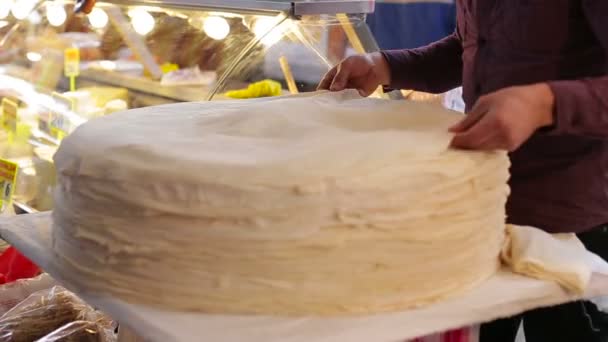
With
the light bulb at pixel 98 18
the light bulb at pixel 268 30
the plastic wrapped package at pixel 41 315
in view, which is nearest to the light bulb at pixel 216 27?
the light bulb at pixel 268 30

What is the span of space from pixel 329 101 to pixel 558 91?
390 millimetres

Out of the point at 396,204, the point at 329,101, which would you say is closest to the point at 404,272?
the point at 396,204

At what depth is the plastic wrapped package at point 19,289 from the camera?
159 centimetres

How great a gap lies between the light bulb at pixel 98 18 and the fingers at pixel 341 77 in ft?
4.22

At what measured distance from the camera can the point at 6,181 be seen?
1941 mm

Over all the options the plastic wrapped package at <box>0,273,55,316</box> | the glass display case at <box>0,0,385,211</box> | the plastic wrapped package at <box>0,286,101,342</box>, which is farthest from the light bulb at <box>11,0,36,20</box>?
the plastic wrapped package at <box>0,286,101,342</box>

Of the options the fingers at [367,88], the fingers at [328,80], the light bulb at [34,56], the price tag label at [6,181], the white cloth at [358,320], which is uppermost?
the fingers at [328,80]

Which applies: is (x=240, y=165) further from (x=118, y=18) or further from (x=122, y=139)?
(x=118, y=18)

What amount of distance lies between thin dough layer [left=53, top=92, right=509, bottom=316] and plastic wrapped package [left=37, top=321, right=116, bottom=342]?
37 cm

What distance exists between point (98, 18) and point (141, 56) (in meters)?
0.18

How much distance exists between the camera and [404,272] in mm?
958

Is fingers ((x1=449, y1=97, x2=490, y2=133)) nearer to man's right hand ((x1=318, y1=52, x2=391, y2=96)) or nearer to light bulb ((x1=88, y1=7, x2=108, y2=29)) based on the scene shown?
man's right hand ((x1=318, y1=52, x2=391, y2=96))

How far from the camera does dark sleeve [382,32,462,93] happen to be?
1488 mm

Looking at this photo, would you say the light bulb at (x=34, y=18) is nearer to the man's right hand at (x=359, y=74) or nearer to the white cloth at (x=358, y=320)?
the man's right hand at (x=359, y=74)
